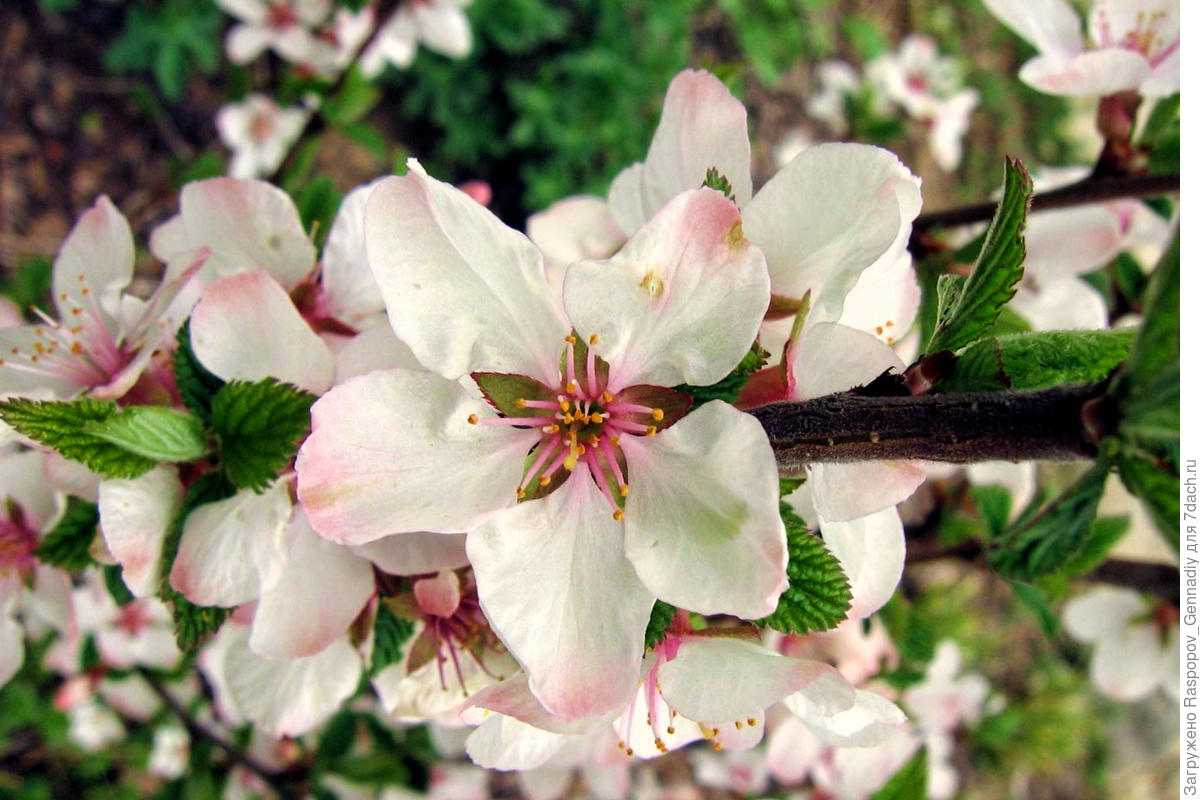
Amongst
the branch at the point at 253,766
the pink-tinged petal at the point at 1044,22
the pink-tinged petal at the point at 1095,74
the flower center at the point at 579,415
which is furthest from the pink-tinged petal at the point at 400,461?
the branch at the point at 253,766

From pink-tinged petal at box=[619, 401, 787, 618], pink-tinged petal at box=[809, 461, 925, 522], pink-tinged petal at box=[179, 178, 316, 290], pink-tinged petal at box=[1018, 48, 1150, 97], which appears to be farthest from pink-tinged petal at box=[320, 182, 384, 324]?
pink-tinged petal at box=[1018, 48, 1150, 97]

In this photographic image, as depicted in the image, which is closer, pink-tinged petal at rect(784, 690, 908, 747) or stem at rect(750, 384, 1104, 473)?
stem at rect(750, 384, 1104, 473)

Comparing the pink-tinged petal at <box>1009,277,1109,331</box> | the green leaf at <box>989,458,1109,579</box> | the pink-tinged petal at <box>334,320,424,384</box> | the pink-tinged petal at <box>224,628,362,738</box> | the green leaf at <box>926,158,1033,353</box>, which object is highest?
the pink-tinged petal at <box>1009,277,1109,331</box>

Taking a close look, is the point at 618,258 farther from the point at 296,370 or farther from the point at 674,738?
the point at 674,738

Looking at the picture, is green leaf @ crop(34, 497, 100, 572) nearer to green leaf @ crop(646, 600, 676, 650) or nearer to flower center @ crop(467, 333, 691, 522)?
flower center @ crop(467, 333, 691, 522)

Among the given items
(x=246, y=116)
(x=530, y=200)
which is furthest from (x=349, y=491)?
(x=530, y=200)

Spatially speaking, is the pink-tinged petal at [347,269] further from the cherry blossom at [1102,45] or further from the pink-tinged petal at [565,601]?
the cherry blossom at [1102,45]
